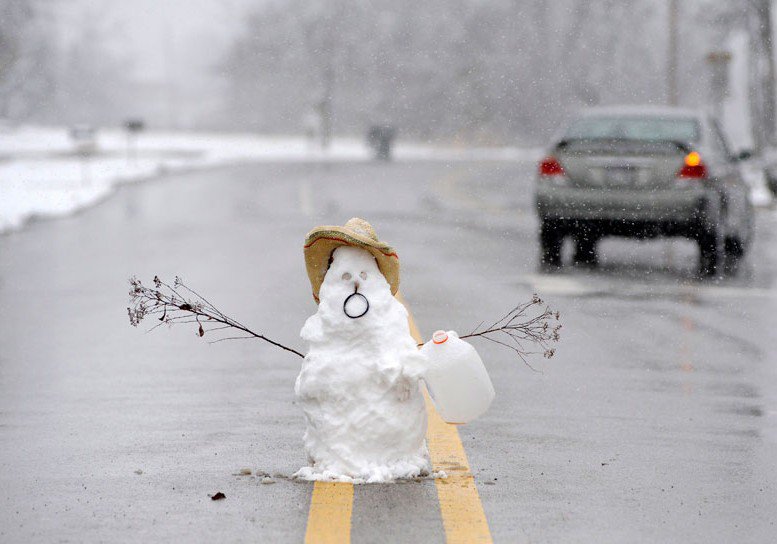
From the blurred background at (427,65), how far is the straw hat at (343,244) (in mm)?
44112

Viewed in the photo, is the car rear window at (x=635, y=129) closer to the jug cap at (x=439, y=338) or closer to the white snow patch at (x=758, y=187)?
the white snow patch at (x=758, y=187)

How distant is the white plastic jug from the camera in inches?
223

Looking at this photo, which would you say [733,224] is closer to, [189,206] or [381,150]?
Answer: [189,206]

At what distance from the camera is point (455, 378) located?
225 inches

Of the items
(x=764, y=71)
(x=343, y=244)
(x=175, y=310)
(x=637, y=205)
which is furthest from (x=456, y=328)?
(x=764, y=71)

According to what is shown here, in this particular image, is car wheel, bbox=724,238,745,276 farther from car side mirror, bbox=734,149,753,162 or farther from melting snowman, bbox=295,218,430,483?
melting snowman, bbox=295,218,430,483

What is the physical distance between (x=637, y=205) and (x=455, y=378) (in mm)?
9387

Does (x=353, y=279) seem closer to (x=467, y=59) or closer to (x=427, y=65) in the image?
(x=467, y=59)

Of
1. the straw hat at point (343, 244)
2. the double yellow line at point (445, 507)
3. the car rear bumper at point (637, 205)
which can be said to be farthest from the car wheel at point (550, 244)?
the straw hat at point (343, 244)

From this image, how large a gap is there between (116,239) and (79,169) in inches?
874

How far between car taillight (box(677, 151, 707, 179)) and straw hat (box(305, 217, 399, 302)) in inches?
364

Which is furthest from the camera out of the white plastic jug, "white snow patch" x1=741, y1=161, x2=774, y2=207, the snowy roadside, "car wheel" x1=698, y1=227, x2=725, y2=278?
"white snow patch" x1=741, y1=161, x2=774, y2=207

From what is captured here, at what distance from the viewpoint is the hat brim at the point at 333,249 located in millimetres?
5723

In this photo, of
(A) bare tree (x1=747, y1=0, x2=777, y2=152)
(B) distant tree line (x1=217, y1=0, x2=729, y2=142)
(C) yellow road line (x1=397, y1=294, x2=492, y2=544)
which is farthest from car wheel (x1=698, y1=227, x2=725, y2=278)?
(B) distant tree line (x1=217, y1=0, x2=729, y2=142)
